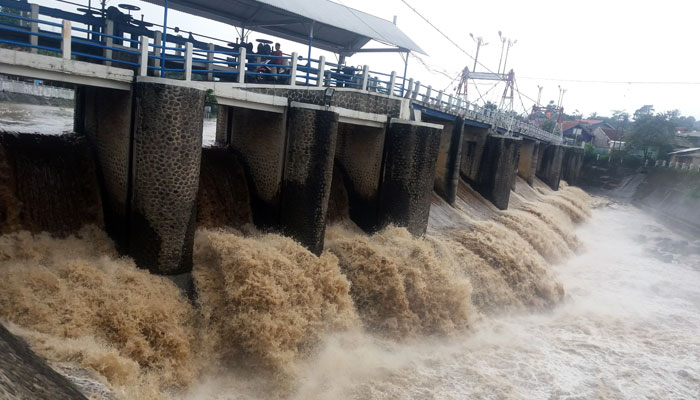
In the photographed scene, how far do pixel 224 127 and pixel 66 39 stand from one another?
6.50 meters

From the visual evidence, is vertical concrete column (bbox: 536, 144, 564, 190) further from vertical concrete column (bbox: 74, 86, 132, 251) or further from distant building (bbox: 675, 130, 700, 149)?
vertical concrete column (bbox: 74, 86, 132, 251)

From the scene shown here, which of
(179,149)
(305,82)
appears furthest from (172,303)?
(305,82)

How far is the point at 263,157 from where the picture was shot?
42.4 feet

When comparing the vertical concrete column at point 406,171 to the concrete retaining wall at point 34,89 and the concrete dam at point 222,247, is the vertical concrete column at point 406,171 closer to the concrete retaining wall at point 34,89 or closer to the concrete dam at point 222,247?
the concrete dam at point 222,247

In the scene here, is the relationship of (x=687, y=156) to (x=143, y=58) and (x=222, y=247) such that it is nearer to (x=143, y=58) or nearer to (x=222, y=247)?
(x=222, y=247)

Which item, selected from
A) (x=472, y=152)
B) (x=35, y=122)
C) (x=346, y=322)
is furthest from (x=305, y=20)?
(x=472, y=152)

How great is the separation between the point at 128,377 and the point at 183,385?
3.97 ft

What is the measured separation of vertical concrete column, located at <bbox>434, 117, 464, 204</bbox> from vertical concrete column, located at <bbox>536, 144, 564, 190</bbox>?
70.8 feet

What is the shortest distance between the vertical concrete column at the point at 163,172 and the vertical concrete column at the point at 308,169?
9.30 feet

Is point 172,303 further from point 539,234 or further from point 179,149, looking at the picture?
point 539,234

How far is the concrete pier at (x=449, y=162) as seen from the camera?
20.0 metres

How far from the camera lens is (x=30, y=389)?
4883 millimetres

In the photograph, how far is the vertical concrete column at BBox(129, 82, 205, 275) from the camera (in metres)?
9.23

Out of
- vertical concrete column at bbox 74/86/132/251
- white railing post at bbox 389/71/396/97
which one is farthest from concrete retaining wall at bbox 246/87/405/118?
vertical concrete column at bbox 74/86/132/251
